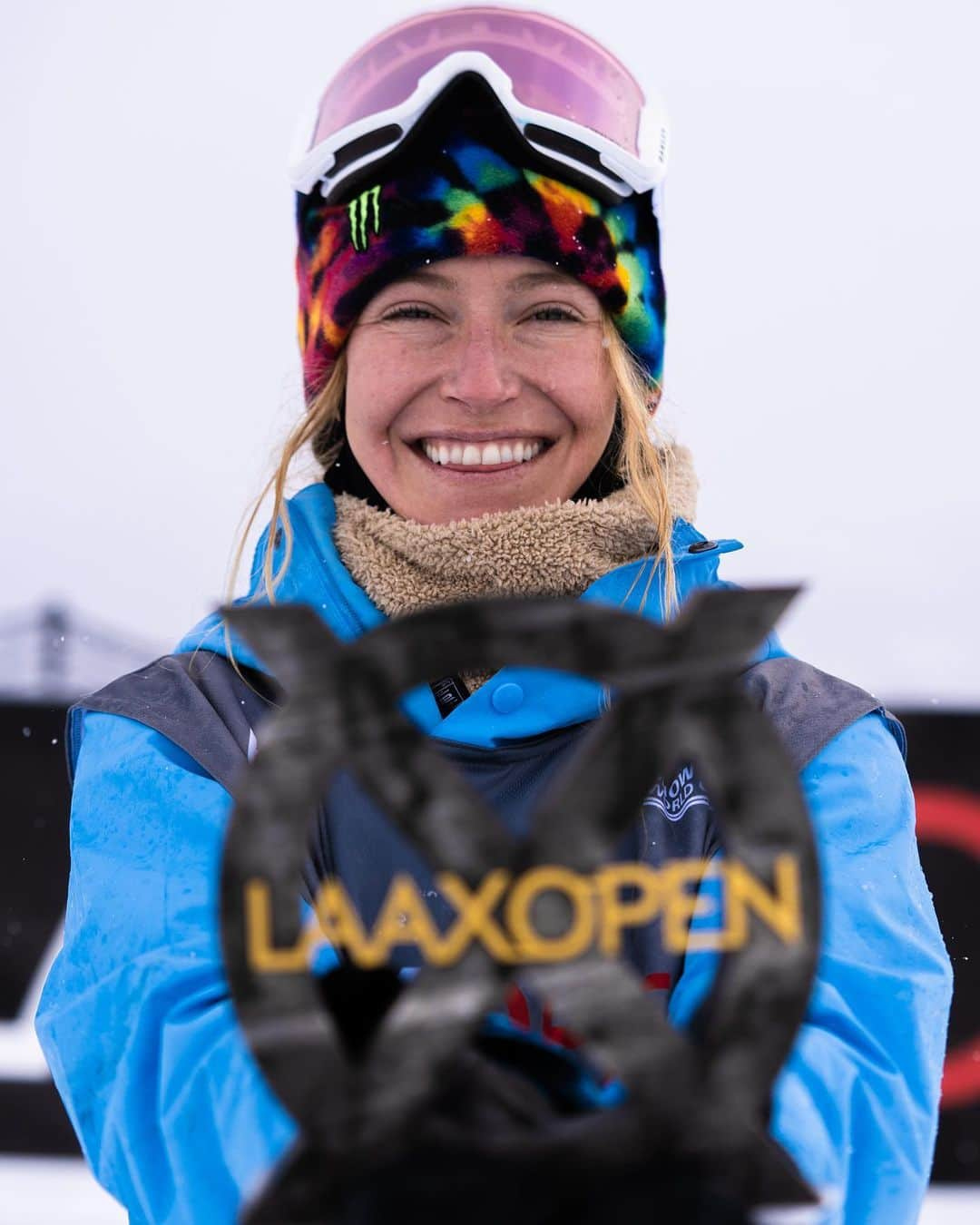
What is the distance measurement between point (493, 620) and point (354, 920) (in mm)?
267

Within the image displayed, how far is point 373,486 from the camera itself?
1.85 m

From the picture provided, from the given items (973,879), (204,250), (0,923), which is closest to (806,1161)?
(973,879)

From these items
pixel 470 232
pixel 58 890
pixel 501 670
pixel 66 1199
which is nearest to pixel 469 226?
pixel 470 232

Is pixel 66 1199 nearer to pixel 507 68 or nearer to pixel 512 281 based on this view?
pixel 512 281

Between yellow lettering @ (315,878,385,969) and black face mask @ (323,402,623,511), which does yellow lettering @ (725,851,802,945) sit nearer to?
yellow lettering @ (315,878,385,969)

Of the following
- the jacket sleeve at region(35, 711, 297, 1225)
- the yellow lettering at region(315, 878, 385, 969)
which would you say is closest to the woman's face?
the jacket sleeve at region(35, 711, 297, 1225)

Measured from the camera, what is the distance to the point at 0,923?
11.6 ft

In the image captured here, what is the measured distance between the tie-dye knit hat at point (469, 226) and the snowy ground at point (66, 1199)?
2935 millimetres

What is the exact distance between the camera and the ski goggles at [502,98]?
5.43 feet

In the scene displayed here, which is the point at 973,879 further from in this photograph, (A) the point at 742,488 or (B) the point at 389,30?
(A) the point at 742,488

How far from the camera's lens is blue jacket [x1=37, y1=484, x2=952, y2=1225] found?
1.08 meters

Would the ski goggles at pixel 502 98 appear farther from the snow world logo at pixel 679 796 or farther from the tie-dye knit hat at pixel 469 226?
the snow world logo at pixel 679 796

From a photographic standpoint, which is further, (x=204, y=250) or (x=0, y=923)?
(x=204, y=250)

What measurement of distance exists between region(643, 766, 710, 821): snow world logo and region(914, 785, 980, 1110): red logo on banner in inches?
87.7
